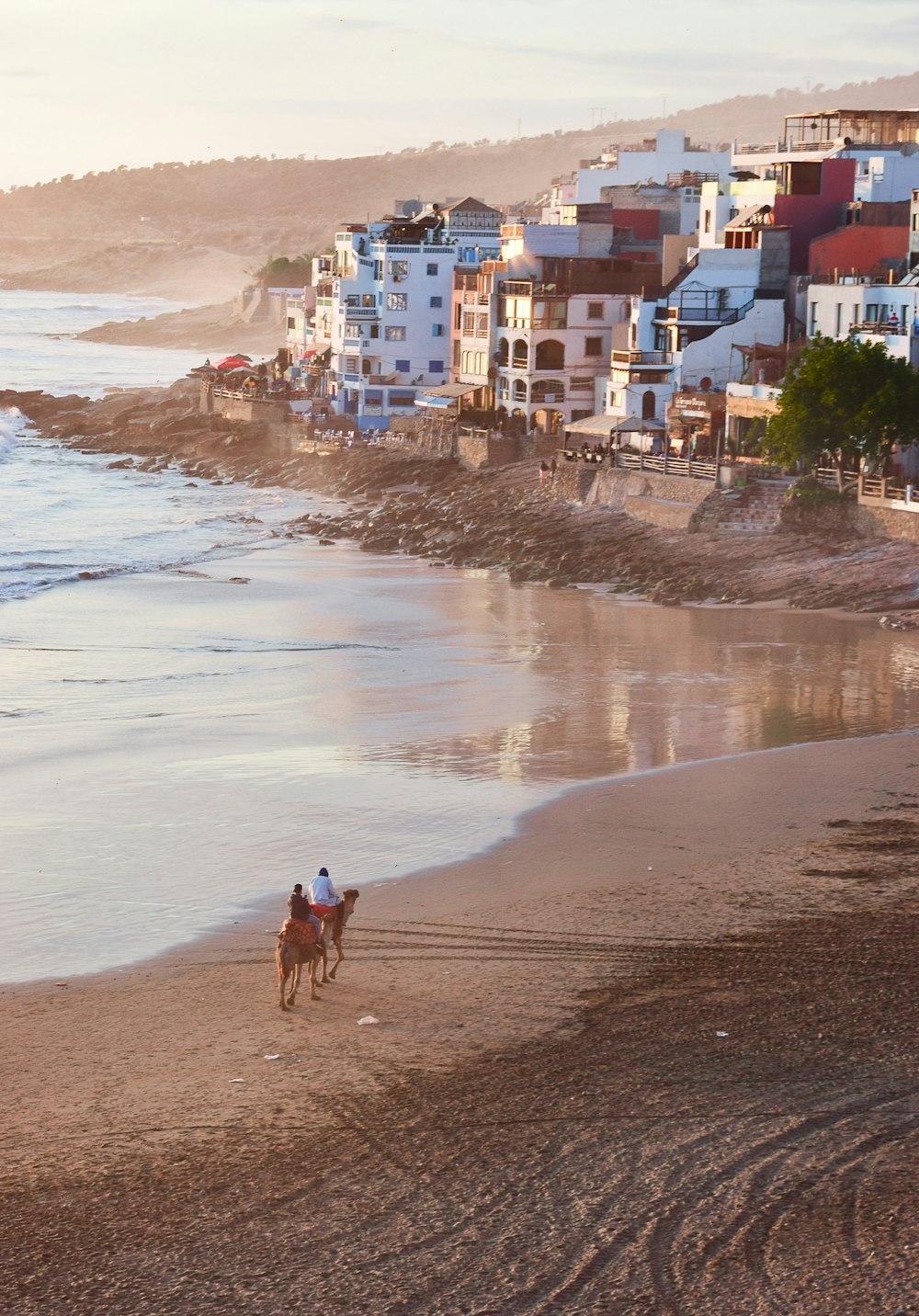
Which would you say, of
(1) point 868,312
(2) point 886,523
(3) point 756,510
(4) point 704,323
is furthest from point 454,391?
(2) point 886,523

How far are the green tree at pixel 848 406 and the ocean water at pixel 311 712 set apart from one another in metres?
6.66

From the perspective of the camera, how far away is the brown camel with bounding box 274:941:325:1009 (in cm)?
1539

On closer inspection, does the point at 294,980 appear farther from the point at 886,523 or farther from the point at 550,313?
the point at 550,313

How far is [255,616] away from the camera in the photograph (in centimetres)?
4047

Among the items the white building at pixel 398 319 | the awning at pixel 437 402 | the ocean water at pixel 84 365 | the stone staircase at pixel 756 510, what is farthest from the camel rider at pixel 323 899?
the ocean water at pixel 84 365

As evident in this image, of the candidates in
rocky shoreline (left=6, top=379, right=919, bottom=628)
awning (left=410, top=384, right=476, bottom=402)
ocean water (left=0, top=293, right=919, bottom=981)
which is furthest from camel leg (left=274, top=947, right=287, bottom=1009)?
awning (left=410, top=384, right=476, bottom=402)

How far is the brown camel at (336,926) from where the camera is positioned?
1580 cm

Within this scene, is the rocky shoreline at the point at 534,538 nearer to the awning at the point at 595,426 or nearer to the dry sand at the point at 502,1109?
the awning at the point at 595,426

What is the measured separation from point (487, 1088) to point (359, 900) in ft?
17.6

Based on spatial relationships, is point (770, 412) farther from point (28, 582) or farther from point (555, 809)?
point (555, 809)

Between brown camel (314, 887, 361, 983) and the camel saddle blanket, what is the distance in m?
0.31

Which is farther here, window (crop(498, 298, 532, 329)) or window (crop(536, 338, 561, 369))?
window (crop(498, 298, 532, 329))

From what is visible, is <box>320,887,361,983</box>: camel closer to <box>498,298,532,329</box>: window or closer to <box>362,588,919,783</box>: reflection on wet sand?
<box>362,588,919,783</box>: reflection on wet sand

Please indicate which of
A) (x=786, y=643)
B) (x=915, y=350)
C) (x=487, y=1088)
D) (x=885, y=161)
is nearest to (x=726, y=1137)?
(x=487, y=1088)
